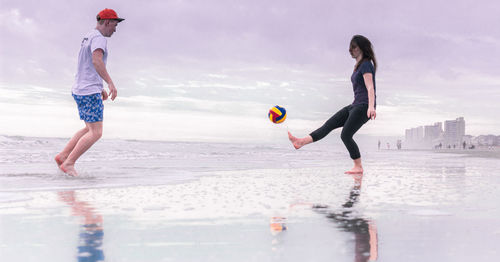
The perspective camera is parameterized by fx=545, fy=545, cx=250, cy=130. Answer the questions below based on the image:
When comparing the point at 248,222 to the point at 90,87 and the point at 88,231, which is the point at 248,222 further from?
the point at 90,87

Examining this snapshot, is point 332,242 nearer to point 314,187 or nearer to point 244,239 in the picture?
point 244,239

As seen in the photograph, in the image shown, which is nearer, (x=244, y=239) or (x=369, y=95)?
(x=244, y=239)

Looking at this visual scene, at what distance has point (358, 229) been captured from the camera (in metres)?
3.10

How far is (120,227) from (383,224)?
1.56 meters

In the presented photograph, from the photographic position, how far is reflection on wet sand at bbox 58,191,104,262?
8.04 feet

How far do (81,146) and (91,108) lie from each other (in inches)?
20.2

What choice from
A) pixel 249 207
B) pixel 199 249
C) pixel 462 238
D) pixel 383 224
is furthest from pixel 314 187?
pixel 199 249

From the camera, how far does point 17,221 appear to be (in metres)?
3.38

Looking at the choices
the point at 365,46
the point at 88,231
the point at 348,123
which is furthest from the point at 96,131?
the point at 88,231

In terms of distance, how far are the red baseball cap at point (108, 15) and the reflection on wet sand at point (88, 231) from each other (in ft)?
11.1

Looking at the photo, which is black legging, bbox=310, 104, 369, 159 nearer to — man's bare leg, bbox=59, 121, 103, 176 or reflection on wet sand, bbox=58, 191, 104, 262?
man's bare leg, bbox=59, 121, 103, 176

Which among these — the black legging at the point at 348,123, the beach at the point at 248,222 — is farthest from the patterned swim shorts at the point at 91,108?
the black legging at the point at 348,123

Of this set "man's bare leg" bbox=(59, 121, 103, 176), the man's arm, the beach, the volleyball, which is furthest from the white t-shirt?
the volleyball

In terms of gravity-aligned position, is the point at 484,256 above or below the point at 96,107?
below
